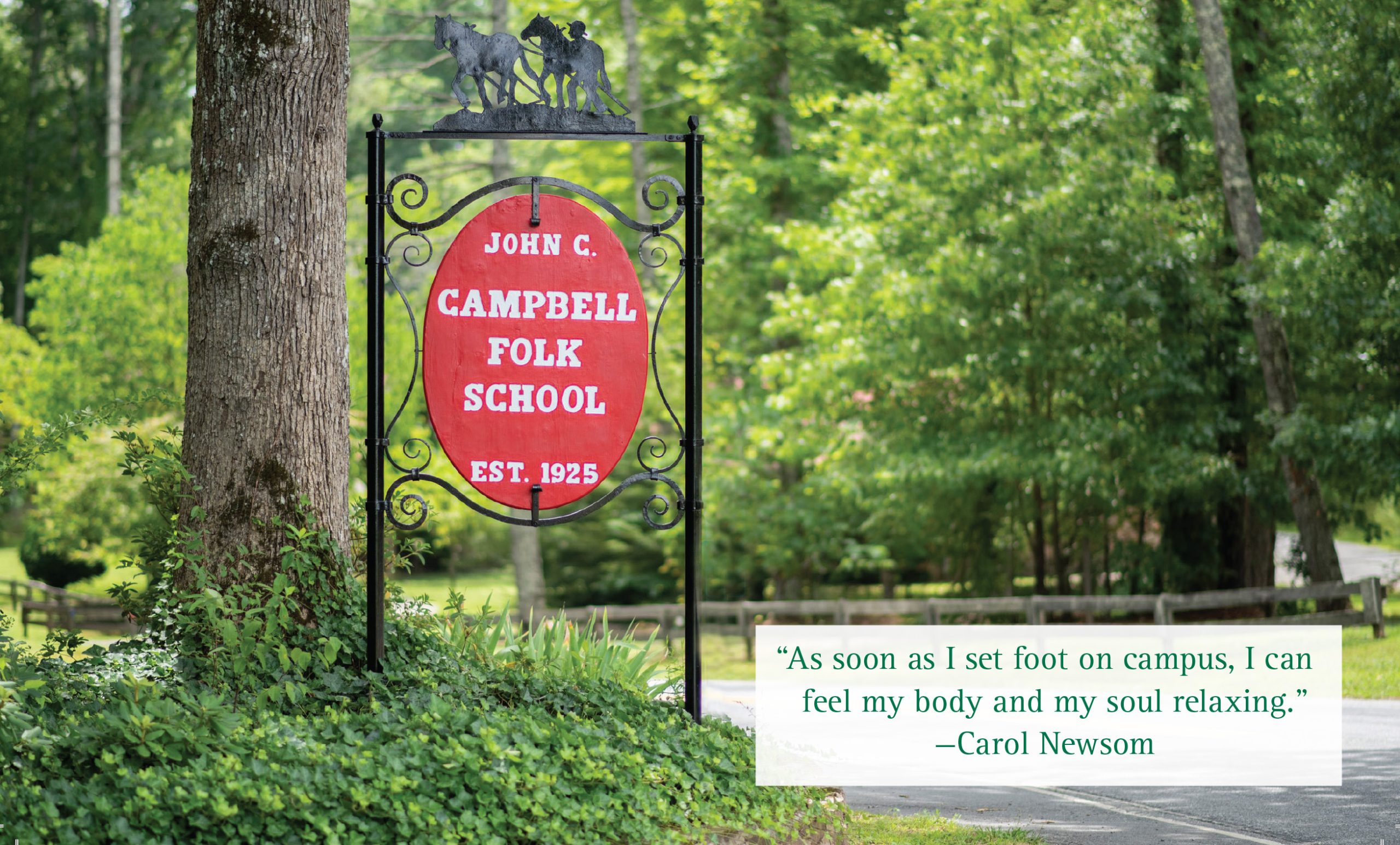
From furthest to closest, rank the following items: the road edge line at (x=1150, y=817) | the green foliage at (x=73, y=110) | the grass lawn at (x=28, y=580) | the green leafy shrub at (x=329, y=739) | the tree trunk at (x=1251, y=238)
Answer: the green foliage at (x=73, y=110) < the grass lawn at (x=28, y=580) < the tree trunk at (x=1251, y=238) < the road edge line at (x=1150, y=817) < the green leafy shrub at (x=329, y=739)

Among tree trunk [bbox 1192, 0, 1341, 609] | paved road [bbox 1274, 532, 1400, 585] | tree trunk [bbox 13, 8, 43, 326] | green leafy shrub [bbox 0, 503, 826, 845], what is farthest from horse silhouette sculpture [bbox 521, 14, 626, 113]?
tree trunk [bbox 13, 8, 43, 326]

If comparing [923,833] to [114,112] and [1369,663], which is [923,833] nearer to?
[1369,663]

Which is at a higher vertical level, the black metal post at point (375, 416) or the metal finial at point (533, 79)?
the metal finial at point (533, 79)

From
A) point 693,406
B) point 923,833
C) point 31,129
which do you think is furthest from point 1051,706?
point 31,129

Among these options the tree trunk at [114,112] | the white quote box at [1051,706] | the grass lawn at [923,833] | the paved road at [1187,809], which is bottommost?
the white quote box at [1051,706]

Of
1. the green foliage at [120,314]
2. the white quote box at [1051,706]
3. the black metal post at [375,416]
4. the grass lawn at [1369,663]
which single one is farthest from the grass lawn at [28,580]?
the grass lawn at [1369,663]

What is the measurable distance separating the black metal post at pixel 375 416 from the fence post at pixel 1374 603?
13.9 meters

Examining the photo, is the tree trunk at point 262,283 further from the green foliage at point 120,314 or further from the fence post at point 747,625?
the green foliage at point 120,314

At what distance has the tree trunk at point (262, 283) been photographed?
20.9 feet

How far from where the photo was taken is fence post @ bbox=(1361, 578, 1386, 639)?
16.2 m

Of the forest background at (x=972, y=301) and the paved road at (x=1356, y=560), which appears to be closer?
the forest background at (x=972, y=301)

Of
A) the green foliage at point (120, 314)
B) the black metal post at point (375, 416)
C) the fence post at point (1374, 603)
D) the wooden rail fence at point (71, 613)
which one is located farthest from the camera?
the wooden rail fence at point (71, 613)

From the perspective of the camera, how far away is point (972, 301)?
17.7 m

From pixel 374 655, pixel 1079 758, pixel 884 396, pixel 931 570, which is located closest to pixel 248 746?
pixel 374 655
